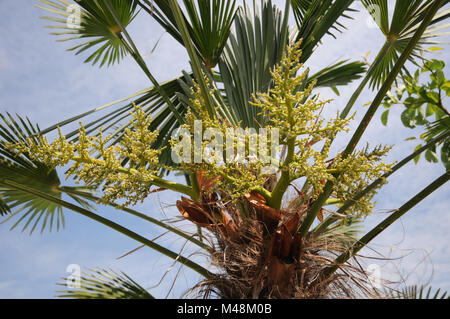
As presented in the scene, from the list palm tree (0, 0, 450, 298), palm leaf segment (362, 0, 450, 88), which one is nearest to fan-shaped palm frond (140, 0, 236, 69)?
palm tree (0, 0, 450, 298)

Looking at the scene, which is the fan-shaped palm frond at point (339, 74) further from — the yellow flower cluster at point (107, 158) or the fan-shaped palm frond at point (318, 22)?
the yellow flower cluster at point (107, 158)

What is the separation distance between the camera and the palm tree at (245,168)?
137 cm

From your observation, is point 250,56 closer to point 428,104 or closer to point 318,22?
point 318,22

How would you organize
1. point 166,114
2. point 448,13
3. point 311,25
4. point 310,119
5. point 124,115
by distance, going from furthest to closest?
point 166,114, point 448,13, point 124,115, point 311,25, point 310,119

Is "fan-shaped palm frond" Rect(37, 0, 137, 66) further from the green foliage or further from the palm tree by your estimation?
the green foliage

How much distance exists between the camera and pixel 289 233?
1.53 meters

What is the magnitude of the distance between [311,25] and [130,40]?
3.66ft

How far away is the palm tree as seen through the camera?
137 centimetres

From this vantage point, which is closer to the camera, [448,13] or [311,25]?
[311,25]

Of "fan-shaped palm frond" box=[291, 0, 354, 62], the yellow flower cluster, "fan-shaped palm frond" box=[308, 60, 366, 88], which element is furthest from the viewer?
"fan-shaped palm frond" box=[308, 60, 366, 88]
